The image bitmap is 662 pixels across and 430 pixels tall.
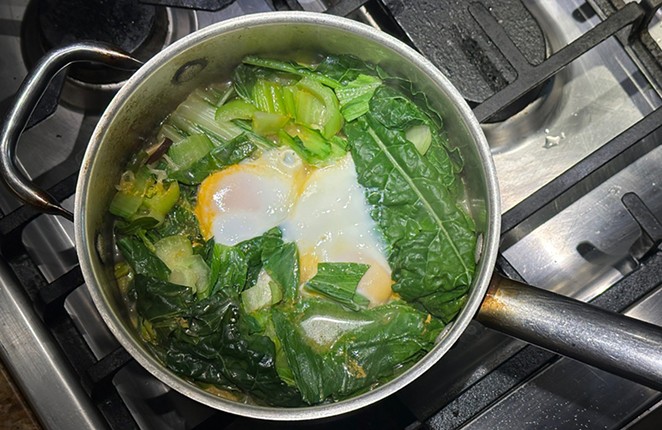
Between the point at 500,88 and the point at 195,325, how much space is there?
35.1 inches

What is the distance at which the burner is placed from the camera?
169cm

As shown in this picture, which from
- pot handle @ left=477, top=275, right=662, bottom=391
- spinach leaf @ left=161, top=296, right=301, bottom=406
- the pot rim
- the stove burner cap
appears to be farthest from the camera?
the stove burner cap

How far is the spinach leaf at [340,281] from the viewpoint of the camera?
146cm

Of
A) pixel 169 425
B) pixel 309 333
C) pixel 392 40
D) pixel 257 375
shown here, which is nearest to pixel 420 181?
pixel 392 40

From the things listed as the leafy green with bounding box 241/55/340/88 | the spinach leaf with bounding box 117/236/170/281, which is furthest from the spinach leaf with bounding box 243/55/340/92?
the spinach leaf with bounding box 117/236/170/281

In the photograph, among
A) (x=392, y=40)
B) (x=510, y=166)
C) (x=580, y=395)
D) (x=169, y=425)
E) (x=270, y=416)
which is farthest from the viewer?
(x=510, y=166)

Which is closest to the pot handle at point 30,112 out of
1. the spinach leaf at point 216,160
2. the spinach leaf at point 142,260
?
the spinach leaf at point 142,260

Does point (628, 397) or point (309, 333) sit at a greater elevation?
point (309, 333)

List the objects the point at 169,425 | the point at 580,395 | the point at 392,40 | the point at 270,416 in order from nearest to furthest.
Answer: the point at 270,416, the point at 392,40, the point at 580,395, the point at 169,425

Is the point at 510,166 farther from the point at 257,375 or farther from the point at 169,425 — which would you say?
the point at 169,425

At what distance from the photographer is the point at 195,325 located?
1.44 meters

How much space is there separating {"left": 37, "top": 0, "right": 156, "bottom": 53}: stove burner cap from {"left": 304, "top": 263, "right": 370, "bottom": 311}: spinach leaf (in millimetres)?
746

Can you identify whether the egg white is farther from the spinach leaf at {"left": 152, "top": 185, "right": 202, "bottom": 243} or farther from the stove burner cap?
the stove burner cap

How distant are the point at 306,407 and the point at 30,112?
80cm
